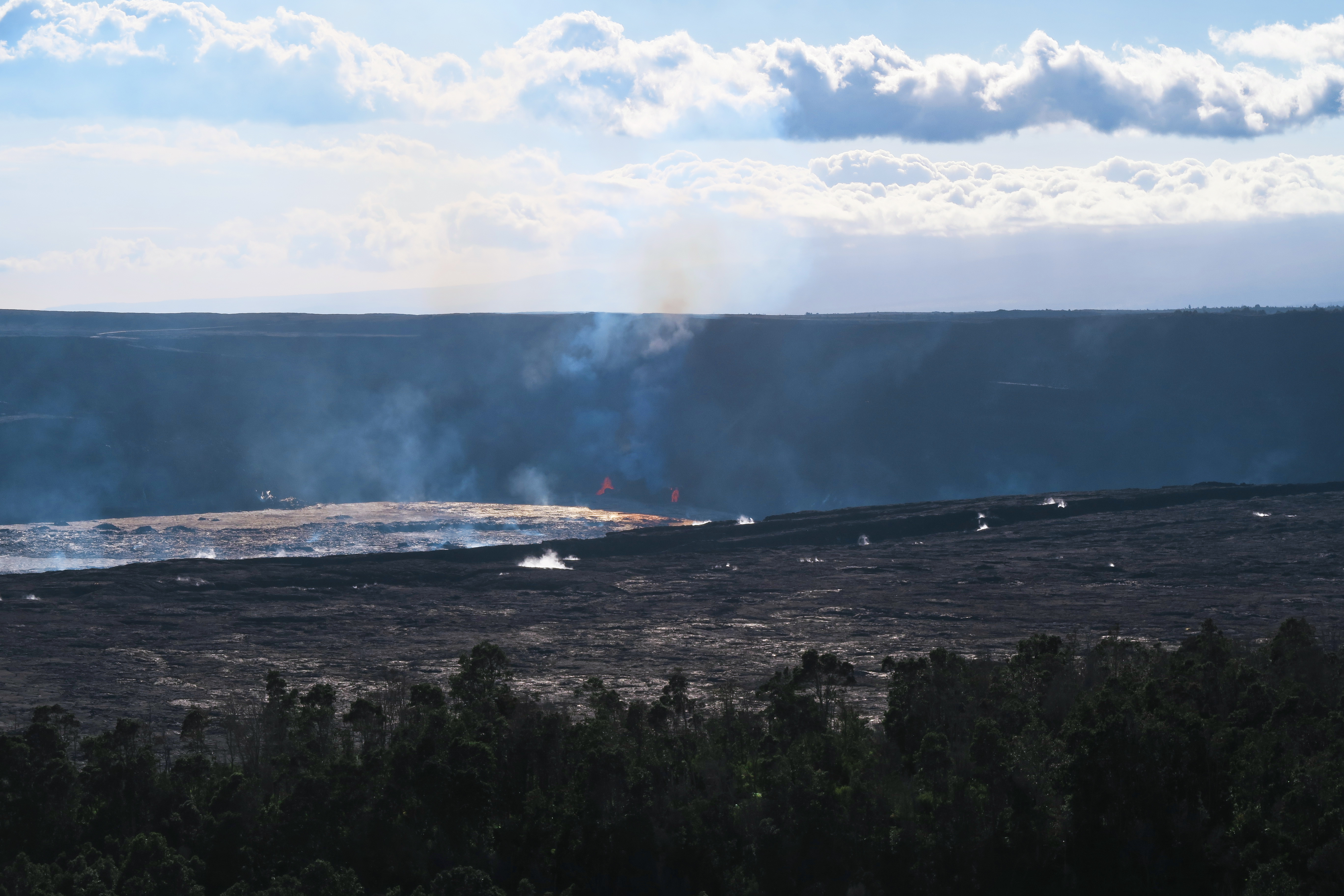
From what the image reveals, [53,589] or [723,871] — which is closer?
[723,871]

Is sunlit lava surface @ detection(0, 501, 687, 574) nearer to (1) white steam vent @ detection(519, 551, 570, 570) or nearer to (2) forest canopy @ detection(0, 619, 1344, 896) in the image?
(1) white steam vent @ detection(519, 551, 570, 570)

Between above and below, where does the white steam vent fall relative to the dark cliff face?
below

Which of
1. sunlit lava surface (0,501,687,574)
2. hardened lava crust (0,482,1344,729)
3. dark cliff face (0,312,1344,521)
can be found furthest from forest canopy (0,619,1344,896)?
dark cliff face (0,312,1344,521)

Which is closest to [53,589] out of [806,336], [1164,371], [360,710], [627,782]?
[360,710]

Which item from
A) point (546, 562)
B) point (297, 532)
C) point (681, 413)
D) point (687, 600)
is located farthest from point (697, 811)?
point (681, 413)

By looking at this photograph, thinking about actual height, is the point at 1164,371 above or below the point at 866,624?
above

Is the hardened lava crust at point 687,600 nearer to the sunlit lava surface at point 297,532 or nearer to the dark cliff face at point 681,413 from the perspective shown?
the sunlit lava surface at point 297,532

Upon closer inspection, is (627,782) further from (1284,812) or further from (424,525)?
(424,525)
